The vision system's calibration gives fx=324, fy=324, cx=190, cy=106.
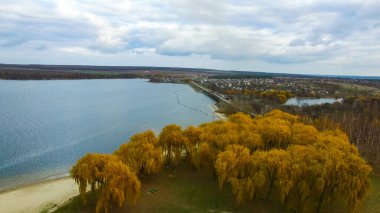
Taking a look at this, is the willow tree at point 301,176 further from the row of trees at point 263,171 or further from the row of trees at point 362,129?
the row of trees at point 362,129

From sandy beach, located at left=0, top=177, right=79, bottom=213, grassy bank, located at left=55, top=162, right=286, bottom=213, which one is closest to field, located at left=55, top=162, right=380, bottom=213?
grassy bank, located at left=55, top=162, right=286, bottom=213

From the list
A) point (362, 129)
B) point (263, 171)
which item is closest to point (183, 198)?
point (263, 171)

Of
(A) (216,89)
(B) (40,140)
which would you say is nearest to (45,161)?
(B) (40,140)

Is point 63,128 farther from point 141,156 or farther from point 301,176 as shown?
point 301,176

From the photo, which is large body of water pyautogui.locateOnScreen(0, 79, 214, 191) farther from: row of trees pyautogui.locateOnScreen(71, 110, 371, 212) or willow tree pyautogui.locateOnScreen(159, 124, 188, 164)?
row of trees pyautogui.locateOnScreen(71, 110, 371, 212)

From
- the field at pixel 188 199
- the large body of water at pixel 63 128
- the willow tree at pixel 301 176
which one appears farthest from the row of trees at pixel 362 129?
the large body of water at pixel 63 128
